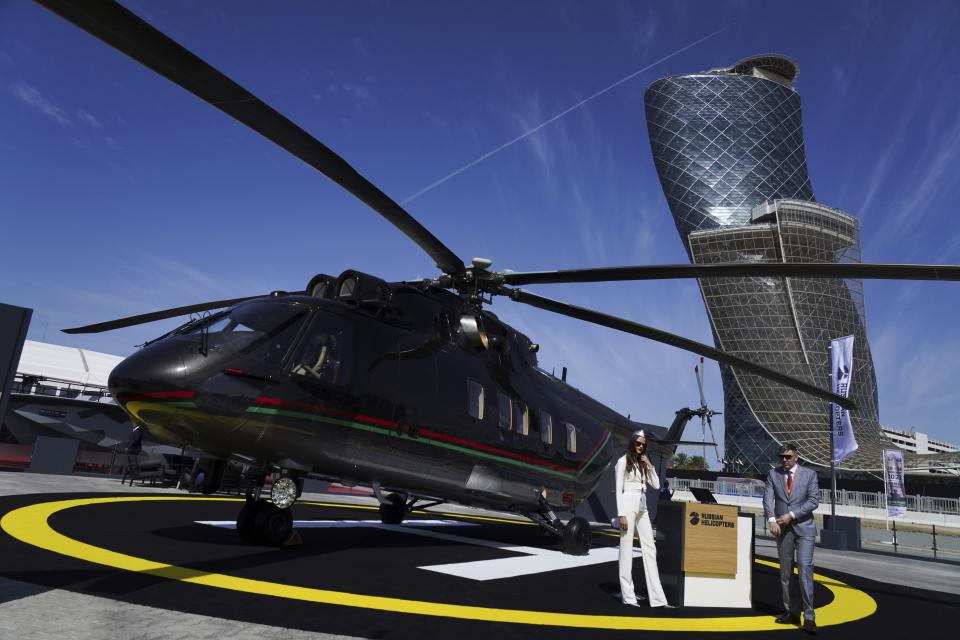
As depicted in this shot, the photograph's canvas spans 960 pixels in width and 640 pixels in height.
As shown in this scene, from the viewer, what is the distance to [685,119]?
344ft

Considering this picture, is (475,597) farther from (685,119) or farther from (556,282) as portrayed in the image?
(685,119)

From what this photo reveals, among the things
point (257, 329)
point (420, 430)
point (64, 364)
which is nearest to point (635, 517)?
point (420, 430)

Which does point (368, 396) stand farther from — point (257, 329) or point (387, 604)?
point (387, 604)

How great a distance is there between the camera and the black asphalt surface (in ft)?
16.5

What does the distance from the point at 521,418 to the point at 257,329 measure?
539cm

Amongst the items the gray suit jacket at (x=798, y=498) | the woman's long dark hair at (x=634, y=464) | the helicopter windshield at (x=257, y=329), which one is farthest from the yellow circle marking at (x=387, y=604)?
the helicopter windshield at (x=257, y=329)

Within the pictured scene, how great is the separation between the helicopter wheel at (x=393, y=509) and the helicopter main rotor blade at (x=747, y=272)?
564 centimetres

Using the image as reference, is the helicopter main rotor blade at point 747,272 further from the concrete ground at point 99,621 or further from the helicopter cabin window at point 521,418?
the concrete ground at point 99,621

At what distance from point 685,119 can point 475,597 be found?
111220 millimetres

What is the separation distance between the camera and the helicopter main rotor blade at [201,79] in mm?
4180

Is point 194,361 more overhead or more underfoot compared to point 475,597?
more overhead

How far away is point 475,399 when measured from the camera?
405 inches

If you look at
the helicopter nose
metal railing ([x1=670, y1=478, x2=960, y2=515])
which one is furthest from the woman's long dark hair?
metal railing ([x1=670, y1=478, x2=960, y2=515])

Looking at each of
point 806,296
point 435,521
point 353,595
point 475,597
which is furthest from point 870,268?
point 806,296
